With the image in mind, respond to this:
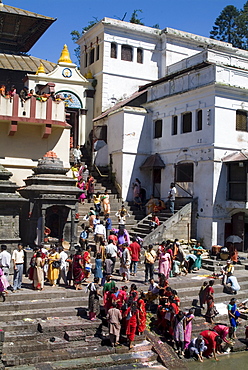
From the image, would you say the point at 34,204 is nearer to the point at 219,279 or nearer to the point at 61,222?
the point at 61,222

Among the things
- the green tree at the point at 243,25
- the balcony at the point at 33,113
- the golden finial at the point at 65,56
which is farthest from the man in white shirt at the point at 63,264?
the green tree at the point at 243,25

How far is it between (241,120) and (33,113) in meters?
10.0

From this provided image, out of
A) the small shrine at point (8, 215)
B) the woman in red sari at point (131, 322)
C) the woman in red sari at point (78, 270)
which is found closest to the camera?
the woman in red sari at point (131, 322)

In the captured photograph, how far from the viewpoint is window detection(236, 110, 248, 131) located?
22312mm

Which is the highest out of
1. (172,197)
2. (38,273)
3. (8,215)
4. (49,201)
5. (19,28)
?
(19,28)

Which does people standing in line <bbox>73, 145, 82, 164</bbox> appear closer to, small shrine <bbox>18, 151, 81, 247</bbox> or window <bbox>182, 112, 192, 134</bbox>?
window <bbox>182, 112, 192, 134</bbox>

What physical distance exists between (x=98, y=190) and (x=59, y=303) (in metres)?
11.8

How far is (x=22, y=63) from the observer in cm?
3145

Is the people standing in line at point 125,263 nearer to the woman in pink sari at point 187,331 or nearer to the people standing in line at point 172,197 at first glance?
the woman in pink sari at point 187,331

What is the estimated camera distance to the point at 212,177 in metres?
21.4

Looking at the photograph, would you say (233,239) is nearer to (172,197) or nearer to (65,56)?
(172,197)

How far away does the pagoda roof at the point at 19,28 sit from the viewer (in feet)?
99.7

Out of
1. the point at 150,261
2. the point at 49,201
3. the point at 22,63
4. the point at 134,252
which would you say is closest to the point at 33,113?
the point at 49,201

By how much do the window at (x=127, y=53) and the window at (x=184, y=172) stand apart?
11.1 metres
